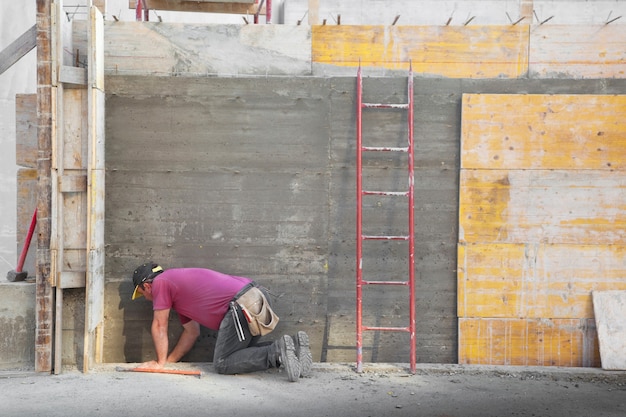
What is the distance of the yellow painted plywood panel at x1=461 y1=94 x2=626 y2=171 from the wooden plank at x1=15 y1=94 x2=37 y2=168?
13.2ft

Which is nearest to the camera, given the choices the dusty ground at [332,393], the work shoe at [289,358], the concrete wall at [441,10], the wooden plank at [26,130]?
the dusty ground at [332,393]

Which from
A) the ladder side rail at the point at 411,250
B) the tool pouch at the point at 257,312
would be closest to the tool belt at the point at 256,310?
the tool pouch at the point at 257,312

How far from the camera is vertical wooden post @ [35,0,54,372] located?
591 centimetres

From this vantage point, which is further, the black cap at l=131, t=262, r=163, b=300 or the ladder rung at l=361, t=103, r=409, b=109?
the ladder rung at l=361, t=103, r=409, b=109

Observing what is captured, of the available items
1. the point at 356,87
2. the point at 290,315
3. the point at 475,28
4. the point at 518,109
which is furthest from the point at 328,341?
the point at 475,28

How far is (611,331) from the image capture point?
21.0ft

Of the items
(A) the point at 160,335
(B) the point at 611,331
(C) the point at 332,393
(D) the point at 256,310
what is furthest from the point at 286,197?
(B) the point at 611,331

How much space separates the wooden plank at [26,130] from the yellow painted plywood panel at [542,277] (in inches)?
163

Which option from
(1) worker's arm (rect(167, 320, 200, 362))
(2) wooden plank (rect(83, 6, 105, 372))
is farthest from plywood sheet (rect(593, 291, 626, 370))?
(2) wooden plank (rect(83, 6, 105, 372))

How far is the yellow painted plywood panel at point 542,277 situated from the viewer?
6477mm

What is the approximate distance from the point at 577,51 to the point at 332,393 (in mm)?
3850

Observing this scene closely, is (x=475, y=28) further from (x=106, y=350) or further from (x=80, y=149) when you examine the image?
(x=106, y=350)

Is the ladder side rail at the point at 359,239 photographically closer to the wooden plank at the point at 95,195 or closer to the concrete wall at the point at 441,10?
the wooden plank at the point at 95,195

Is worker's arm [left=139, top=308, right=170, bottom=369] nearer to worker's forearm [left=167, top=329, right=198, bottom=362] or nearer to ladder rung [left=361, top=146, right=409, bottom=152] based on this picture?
worker's forearm [left=167, top=329, right=198, bottom=362]
